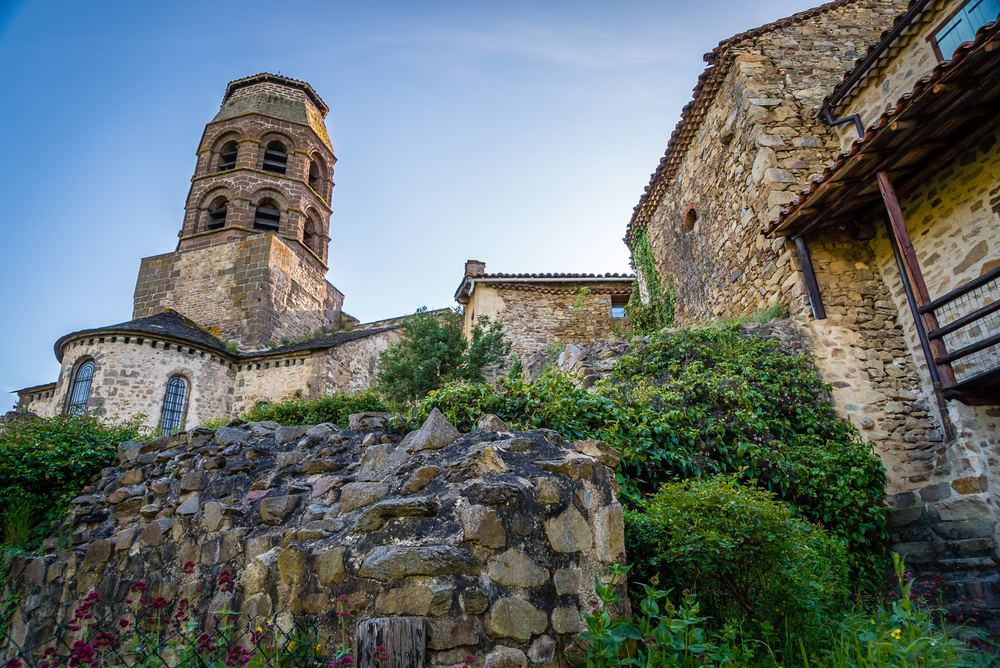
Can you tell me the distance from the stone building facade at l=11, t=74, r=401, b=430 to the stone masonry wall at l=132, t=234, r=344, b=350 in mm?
47

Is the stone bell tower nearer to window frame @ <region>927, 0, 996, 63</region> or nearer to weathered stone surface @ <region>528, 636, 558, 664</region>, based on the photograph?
weathered stone surface @ <region>528, 636, 558, 664</region>

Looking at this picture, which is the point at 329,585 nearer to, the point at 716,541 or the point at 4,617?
the point at 716,541

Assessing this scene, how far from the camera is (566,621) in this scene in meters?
3.22

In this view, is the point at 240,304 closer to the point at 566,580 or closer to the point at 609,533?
the point at 609,533

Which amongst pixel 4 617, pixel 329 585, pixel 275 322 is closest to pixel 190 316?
pixel 275 322

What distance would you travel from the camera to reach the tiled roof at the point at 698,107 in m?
9.99

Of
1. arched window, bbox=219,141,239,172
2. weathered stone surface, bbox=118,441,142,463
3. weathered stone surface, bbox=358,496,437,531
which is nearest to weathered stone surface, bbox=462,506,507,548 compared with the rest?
weathered stone surface, bbox=358,496,437,531

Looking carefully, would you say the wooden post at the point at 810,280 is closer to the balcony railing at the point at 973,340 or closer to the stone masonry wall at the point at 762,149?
the stone masonry wall at the point at 762,149

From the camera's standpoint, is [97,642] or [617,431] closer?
[97,642]

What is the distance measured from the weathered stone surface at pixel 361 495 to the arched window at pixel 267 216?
21257 mm

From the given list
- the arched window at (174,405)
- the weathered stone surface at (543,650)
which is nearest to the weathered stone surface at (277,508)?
the weathered stone surface at (543,650)

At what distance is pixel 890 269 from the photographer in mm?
7852

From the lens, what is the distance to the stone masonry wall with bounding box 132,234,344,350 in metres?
19.8

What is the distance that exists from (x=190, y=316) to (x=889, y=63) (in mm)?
21064
